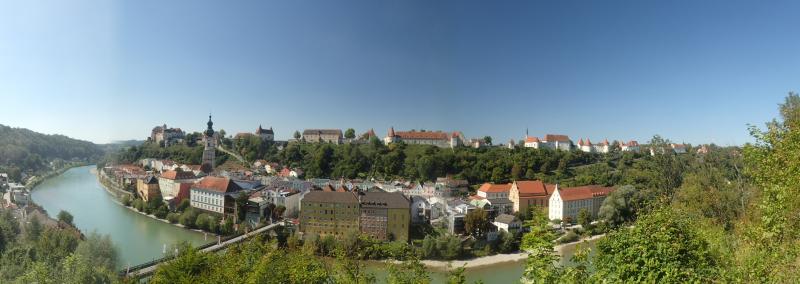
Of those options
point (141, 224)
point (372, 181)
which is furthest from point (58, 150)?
point (372, 181)

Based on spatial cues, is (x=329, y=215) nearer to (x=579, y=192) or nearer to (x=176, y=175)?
(x=579, y=192)

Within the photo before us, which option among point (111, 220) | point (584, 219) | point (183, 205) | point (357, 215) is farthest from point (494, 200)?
point (111, 220)

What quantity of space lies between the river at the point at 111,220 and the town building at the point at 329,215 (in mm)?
4292

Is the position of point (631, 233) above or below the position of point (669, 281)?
above

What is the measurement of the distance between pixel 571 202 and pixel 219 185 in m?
17.6

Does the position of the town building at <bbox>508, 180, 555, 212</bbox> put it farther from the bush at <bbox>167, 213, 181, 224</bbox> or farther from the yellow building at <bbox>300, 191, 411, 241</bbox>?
the bush at <bbox>167, 213, 181, 224</bbox>

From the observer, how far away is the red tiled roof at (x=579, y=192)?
20.9 m

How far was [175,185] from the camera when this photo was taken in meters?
24.9

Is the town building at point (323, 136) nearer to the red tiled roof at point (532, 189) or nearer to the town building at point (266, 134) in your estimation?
the town building at point (266, 134)

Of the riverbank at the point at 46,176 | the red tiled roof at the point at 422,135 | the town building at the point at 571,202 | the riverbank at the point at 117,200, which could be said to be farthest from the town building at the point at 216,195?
the red tiled roof at the point at 422,135

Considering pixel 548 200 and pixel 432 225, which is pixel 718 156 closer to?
pixel 548 200

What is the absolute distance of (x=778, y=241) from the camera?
3883mm

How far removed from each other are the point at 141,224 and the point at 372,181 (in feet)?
42.0

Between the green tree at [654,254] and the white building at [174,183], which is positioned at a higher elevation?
the green tree at [654,254]
